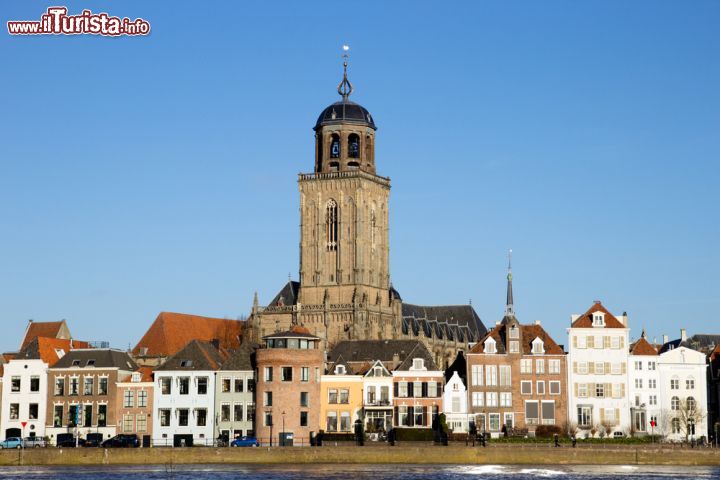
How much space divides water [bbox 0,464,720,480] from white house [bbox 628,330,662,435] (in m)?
18.4

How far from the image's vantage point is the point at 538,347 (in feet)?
398

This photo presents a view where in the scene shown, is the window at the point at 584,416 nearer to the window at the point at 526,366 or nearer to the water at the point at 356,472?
the window at the point at 526,366

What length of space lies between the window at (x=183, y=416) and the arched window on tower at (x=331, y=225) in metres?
50.7

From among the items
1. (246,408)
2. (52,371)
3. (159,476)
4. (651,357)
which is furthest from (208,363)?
(651,357)

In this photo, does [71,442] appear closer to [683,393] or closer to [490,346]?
[490,346]

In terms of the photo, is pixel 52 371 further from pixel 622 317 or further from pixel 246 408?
pixel 622 317

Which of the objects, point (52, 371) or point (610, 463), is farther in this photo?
point (52, 371)

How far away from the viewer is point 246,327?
163875 millimetres

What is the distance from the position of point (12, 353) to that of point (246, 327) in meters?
30.3

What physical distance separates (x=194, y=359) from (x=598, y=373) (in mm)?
33205

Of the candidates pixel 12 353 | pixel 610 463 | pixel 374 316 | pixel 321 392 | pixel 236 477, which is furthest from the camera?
pixel 374 316

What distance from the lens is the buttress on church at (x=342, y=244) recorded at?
16300 cm

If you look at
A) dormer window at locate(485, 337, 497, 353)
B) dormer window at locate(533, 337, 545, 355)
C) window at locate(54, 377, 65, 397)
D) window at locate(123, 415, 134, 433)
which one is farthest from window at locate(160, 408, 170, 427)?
dormer window at locate(533, 337, 545, 355)

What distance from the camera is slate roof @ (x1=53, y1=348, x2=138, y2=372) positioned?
403 feet
